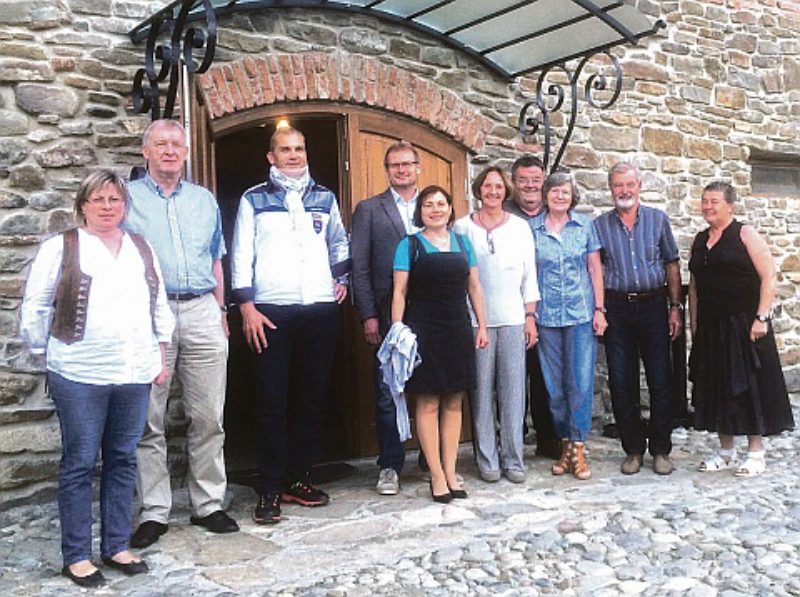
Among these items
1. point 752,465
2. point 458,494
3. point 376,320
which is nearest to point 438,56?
point 376,320

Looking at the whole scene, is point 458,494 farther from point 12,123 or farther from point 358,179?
point 12,123

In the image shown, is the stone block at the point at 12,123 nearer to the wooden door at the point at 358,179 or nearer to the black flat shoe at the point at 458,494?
the wooden door at the point at 358,179

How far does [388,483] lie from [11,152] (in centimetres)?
244

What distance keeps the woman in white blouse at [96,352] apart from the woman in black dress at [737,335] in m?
2.87

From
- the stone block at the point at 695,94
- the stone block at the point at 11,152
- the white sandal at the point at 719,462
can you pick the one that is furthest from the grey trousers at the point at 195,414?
the stone block at the point at 695,94

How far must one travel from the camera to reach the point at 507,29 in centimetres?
535

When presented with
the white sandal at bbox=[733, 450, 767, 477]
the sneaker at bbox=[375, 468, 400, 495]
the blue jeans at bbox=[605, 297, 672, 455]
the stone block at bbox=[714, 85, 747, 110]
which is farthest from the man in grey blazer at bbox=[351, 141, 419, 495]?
the stone block at bbox=[714, 85, 747, 110]

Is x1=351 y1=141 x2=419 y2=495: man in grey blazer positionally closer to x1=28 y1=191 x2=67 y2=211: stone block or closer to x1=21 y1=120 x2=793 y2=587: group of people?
x1=21 y1=120 x2=793 y2=587: group of people

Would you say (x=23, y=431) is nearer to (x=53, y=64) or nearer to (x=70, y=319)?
(x=70, y=319)

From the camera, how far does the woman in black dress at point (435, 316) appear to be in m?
4.10

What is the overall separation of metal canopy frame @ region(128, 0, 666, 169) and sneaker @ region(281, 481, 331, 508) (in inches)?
75.4

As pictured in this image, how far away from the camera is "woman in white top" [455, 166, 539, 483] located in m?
4.48

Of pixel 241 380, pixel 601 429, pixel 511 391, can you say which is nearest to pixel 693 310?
pixel 511 391

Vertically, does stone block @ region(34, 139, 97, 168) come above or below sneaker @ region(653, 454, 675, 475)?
above
